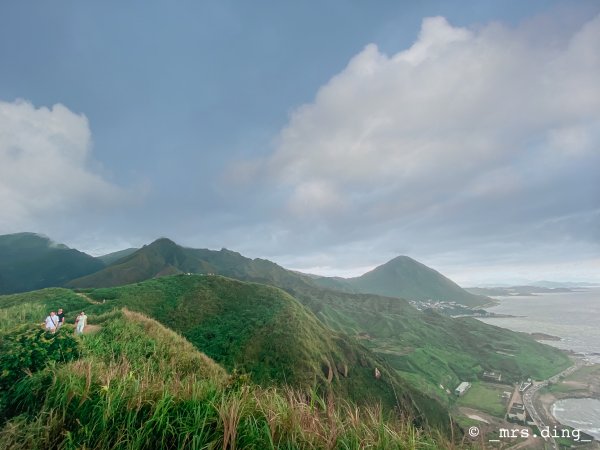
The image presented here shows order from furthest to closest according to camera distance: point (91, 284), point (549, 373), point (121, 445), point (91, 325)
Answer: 1. point (91, 284)
2. point (549, 373)
3. point (91, 325)
4. point (121, 445)

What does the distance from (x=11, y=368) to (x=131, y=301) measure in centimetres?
6489

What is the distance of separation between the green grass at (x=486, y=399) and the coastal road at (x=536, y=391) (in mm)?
6150

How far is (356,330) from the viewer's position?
153875 millimetres

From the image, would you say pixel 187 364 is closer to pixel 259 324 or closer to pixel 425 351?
pixel 259 324

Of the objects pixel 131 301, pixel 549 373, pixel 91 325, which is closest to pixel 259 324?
pixel 131 301

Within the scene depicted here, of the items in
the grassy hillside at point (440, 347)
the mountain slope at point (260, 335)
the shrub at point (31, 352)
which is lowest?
the grassy hillside at point (440, 347)

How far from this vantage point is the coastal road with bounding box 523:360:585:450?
234 feet

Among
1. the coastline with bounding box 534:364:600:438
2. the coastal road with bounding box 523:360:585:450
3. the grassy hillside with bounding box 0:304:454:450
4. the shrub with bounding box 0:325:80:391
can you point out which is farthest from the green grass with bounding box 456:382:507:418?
the shrub with bounding box 0:325:80:391

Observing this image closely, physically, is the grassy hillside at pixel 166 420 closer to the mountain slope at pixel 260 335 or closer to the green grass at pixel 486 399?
the mountain slope at pixel 260 335

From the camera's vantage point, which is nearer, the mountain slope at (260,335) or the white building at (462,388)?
the mountain slope at (260,335)

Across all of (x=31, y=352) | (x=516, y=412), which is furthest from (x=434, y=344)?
(x=31, y=352)

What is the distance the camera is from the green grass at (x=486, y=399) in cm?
8441

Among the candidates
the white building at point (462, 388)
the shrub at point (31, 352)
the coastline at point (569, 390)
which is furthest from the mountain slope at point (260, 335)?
the coastline at point (569, 390)

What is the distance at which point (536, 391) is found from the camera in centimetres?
10050
